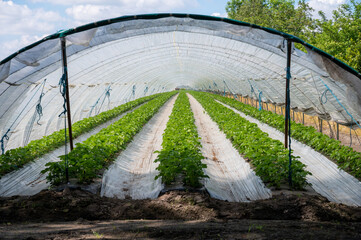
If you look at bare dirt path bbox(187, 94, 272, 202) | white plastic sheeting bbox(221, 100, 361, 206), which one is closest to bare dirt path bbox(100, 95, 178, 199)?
bare dirt path bbox(187, 94, 272, 202)

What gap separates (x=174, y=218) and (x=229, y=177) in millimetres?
Answer: 2946

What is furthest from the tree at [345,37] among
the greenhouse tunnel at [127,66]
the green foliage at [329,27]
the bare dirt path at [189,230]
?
the bare dirt path at [189,230]

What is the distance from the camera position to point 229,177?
7.18 m

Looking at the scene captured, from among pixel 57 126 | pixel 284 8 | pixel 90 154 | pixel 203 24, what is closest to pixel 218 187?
pixel 90 154

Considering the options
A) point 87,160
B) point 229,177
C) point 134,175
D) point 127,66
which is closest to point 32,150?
point 87,160

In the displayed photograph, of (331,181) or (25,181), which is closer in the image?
(331,181)

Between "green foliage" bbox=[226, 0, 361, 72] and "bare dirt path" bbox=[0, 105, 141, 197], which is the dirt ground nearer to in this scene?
"bare dirt path" bbox=[0, 105, 141, 197]

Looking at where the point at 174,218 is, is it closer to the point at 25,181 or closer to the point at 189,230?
the point at 189,230

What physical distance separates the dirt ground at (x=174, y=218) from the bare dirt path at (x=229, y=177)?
0.67 meters

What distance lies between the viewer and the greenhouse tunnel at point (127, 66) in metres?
5.59

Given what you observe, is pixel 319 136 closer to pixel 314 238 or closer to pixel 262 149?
pixel 262 149

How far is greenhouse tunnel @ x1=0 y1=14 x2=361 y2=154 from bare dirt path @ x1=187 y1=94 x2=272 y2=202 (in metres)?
2.48

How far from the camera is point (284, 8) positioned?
113 ft

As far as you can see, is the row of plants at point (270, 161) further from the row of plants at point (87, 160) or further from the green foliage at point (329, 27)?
the green foliage at point (329, 27)
